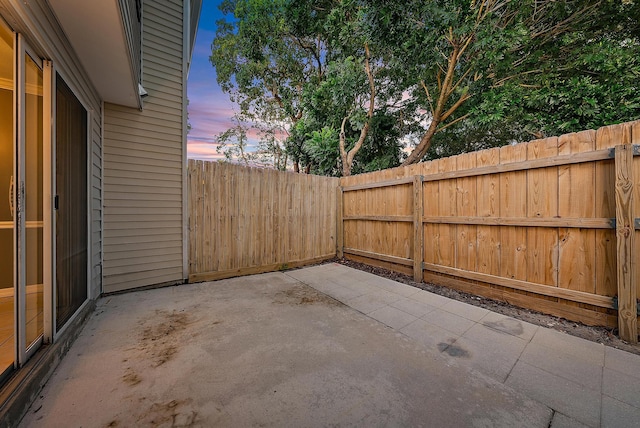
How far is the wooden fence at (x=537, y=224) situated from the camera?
200 centimetres

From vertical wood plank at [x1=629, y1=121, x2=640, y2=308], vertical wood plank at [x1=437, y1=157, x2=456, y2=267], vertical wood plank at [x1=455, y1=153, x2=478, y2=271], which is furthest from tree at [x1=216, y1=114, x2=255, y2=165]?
vertical wood plank at [x1=629, y1=121, x2=640, y2=308]

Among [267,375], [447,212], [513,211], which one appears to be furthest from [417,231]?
[267,375]

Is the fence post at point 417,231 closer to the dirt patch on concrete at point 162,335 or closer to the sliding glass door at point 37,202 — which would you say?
the dirt patch on concrete at point 162,335

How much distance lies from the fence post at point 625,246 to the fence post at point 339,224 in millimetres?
3618

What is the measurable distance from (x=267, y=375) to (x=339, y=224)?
3.67 metres

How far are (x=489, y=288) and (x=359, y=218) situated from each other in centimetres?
230

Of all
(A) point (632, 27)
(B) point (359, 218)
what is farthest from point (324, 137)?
(A) point (632, 27)

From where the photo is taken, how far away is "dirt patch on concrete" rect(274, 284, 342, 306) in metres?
2.83

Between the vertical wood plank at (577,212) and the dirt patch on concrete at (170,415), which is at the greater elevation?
the vertical wood plank at (577,212)

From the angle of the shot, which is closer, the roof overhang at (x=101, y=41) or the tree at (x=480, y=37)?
the roof overhang at (x=101, y=41)

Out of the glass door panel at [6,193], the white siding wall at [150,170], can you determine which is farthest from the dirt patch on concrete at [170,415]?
the white siding wall at [150,170]

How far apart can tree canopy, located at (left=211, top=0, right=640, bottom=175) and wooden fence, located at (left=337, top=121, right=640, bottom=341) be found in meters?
2.54

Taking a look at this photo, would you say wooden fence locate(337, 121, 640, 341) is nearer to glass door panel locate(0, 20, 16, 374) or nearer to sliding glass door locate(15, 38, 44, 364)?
sliding glass door locate(15, 38, 44, 364)

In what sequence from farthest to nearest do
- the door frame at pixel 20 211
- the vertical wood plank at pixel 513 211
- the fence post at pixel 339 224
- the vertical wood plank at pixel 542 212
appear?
the fence post at pixel 339 224 < the vertical wood plank at pixel 513 211 < the vertical wood plank at pixel 542 212 < the door frame at pixel 20 211
